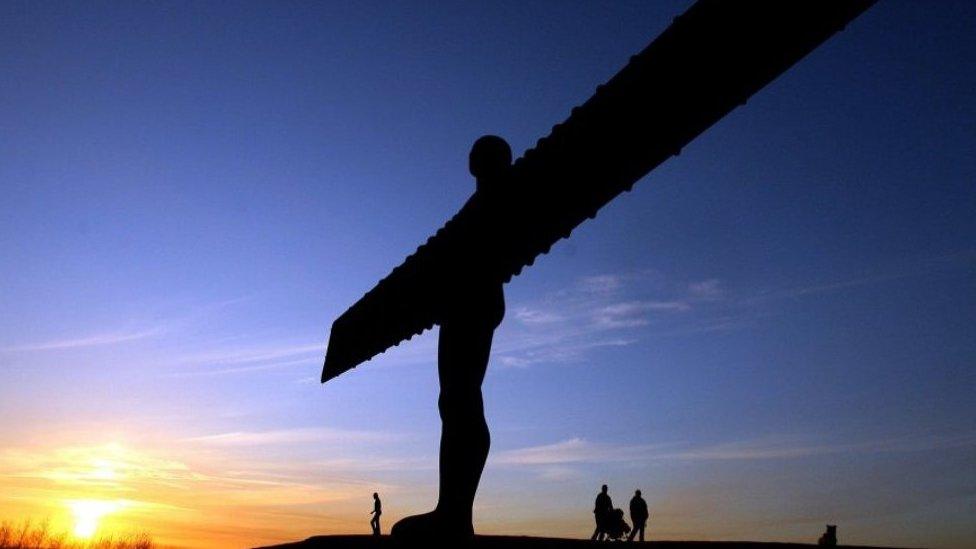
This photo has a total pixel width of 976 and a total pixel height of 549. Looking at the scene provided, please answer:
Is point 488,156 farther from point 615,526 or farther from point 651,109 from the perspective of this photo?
point 615,526

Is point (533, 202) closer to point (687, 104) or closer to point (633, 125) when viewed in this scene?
point (633, 125)

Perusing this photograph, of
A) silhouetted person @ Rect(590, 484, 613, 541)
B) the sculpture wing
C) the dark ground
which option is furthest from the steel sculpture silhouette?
silhouetted person @ Rect(590, 484, 613, 541)

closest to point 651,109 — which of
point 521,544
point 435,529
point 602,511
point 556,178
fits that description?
point 556,178

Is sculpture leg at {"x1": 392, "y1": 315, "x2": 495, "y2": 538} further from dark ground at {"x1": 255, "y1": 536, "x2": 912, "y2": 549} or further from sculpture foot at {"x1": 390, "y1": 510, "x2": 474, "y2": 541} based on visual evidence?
dark ground at {"x1": 255, "y1": 536, "x2": 912, "y2": 549}

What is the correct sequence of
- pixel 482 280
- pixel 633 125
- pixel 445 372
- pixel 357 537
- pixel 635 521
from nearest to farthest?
pixel 633 125 < pixel 482 280 < pixel 445 372 < pixel 357 537 < pixel 635 521

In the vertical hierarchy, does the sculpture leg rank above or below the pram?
above

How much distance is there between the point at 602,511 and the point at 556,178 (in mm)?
18003

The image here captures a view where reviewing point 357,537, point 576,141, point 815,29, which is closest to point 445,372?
point 357,537

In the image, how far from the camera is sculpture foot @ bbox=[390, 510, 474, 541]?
3.54m

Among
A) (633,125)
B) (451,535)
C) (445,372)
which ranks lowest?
(451,535)

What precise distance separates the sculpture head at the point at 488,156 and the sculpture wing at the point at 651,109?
1023 millimetres

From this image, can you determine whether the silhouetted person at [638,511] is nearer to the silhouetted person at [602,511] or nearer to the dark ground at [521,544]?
the silhouetted person at [602,511]

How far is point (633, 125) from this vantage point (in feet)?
7.20

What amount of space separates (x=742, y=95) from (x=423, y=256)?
1.85 m
